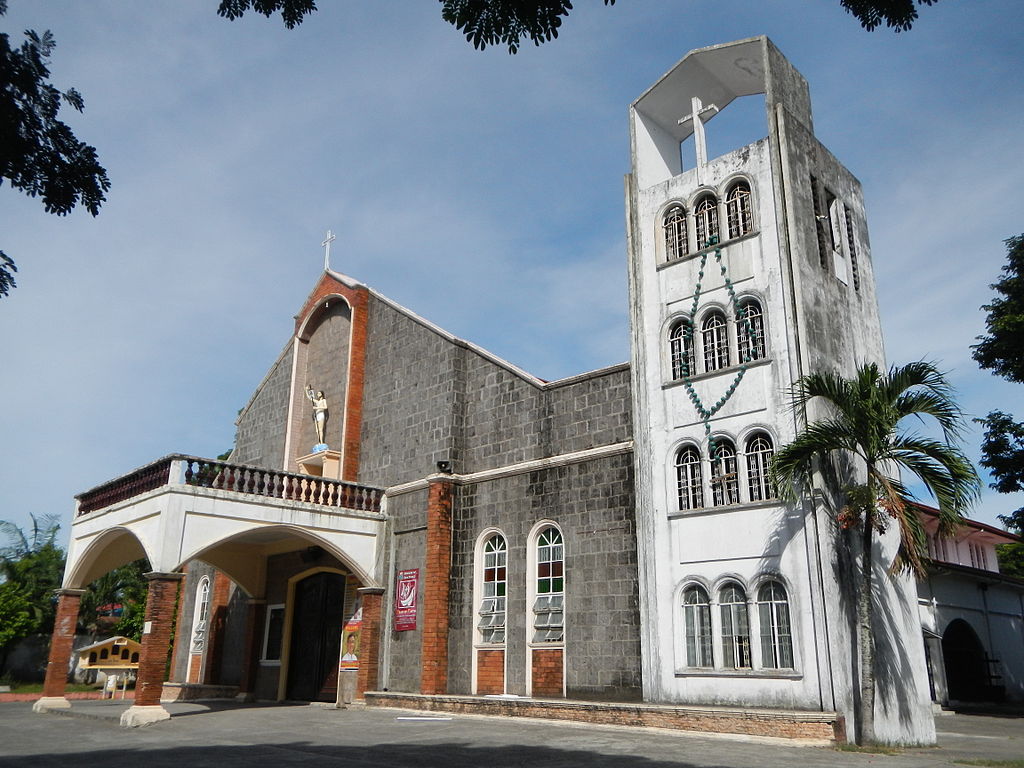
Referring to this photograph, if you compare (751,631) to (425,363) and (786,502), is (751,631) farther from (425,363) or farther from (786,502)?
(425,363)

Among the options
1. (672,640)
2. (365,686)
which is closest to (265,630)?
(365,686)

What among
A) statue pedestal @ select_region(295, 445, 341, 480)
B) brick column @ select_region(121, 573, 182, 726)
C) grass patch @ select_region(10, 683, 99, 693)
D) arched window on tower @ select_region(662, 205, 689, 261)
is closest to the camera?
brick column @ select_region(121, 573, 182, 726)

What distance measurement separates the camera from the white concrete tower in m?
12.5

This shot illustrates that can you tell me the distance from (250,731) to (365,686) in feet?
16.3

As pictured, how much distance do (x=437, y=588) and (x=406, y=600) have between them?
1047 mm

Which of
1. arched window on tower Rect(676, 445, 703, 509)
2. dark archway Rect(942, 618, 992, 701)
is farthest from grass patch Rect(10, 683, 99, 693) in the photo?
dark archway Rect(942, 618, 992, 701)

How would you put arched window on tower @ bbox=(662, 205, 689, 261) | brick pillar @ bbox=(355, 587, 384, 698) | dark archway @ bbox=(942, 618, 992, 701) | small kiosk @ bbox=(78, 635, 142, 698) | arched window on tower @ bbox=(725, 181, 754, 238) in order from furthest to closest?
1. dark archway @ bbox=(942, 618, 992, 701)
2. small kiosk @ bbox=(78, 635, 142, 698)
3. brick pillar @ bbox=(355, 587, 384, 698)
4. arched window on tower @ bbox=(662, 205, 689, 261)
5. arched window on tower @ bbox=(725, 181, 754, 238)

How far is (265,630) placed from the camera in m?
21.7

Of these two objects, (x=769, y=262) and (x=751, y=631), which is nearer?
(x=751, y=631)

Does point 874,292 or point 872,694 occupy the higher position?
point 874,292

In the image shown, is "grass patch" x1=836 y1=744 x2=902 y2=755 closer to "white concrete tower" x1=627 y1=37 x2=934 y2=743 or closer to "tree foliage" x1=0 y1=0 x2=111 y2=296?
"white concrete tower" x1=627 y1=37 x2=934 y2=743

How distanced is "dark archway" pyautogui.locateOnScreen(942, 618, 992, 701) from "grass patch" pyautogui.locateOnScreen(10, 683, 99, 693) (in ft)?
87.0

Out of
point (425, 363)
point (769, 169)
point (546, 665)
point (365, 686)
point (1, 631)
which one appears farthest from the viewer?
point (1, 631)

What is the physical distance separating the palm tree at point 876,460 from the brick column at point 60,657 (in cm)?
1494
